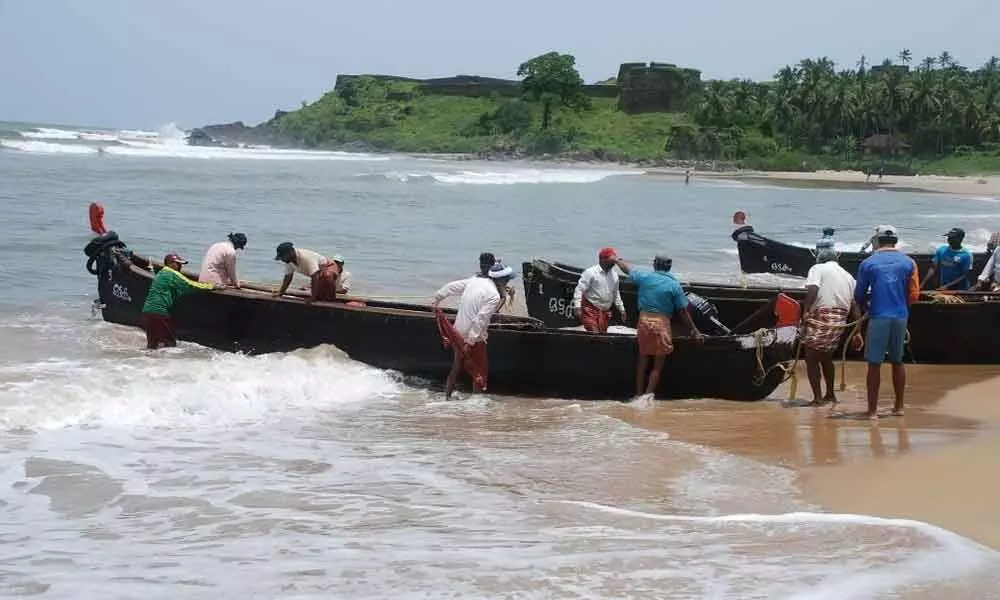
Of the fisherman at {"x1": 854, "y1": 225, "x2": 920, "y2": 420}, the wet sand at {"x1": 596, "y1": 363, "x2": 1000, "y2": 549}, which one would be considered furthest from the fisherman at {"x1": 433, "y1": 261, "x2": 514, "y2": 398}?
the fisherman at {"x1": 854, "y1": 225, "x2": 920, "y2": 420}

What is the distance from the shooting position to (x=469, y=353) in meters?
10.4

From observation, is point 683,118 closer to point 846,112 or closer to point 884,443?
point 846,112

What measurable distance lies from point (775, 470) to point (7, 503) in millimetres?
4980

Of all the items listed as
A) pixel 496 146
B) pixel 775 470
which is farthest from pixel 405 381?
pixel 496 146

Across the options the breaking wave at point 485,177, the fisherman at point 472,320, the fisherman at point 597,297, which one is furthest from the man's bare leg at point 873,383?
the breaking wave at point 485,177

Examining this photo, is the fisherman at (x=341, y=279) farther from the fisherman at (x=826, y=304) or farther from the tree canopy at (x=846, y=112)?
the tree canopy at (x=846, y=112)

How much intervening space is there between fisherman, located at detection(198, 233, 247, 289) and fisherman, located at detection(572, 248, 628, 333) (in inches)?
165

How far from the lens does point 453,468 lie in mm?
7875

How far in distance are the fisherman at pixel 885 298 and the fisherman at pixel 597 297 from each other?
8.44ft

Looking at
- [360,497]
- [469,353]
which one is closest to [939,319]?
[469,353]

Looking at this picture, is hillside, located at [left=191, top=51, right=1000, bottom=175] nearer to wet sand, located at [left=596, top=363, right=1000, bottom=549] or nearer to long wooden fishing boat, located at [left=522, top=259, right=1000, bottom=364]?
long wooden fishing boat, located at [left=522, top=259, right=1000, bottom=364]

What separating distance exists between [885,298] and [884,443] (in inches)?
51.2

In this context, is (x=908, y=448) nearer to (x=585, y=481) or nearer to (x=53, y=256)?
(x=585, y=481)

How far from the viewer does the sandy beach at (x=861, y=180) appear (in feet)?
200
